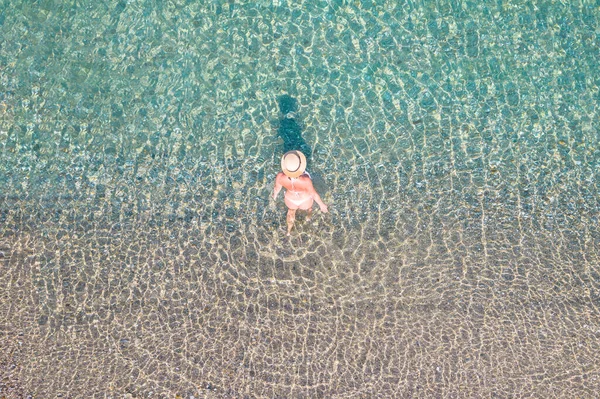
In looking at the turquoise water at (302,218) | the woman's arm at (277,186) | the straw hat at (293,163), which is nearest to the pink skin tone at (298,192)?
the woman's arm at (277,186)

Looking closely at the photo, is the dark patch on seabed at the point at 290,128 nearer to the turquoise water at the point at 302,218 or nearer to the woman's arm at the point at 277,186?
the turquoise water at the point at 302,218

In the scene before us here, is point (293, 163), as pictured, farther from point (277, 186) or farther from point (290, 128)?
point (290, 128)

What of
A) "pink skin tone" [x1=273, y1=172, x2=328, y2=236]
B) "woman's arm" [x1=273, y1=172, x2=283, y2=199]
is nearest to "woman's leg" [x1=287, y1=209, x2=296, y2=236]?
"pink skin tone" [x1=273, y1=172, x2=328, y2=236]

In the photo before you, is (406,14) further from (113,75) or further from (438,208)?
(113,75)

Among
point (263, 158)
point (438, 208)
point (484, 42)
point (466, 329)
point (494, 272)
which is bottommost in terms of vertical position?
point (466, 329)

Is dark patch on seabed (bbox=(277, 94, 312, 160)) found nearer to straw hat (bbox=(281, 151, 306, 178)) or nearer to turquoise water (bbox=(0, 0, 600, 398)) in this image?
turquoise water (bbox=(0, 0, 600, 398))

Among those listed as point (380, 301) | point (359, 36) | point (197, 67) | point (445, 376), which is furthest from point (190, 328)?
point (359, 36)

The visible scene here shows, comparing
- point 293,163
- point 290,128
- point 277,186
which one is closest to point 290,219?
point 277,186
